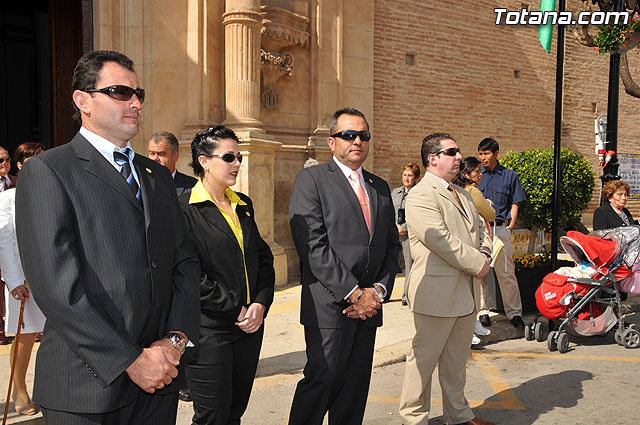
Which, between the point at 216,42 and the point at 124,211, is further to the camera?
the point at 216,42

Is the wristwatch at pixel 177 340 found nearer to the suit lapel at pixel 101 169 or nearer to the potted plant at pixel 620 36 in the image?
the suit lapel at pixel 101 169

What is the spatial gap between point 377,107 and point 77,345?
1091 centimetres

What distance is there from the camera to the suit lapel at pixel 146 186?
237cm

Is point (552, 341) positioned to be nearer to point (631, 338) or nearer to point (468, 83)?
point (631, 338)

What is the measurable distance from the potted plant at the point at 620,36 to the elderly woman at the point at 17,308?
28.8 ft

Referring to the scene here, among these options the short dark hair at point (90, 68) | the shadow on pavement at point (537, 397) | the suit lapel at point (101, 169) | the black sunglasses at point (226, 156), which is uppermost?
the short dark hair at point (90, 68)

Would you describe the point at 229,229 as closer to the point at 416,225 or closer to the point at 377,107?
the point at 416,225

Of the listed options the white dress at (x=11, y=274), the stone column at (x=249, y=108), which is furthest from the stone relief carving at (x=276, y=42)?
the white dress at (x=11, y=274)

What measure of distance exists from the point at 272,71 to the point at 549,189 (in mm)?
5591

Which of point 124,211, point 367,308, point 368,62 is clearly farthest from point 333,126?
point 368,62

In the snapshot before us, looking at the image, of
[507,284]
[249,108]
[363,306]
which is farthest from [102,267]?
[249,108]

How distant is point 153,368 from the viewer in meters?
2.22

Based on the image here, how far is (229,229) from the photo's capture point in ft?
11.3

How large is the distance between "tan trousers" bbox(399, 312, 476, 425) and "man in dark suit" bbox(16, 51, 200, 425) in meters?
2.16
